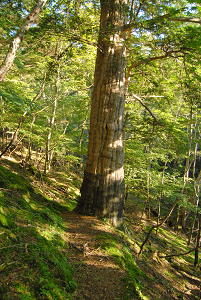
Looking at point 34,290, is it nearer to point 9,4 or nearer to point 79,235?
point 79,235

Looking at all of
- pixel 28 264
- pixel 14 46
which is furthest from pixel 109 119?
pixel 28 264

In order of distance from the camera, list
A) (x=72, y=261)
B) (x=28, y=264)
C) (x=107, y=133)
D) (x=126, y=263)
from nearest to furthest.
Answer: (x=28, y=264) < (x=72, y=261) < (x=126, y=263) < (x=107, y=133)

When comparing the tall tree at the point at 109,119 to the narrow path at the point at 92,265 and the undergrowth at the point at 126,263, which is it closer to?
the narrow path at the point at 92,265

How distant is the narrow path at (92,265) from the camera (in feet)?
7.98

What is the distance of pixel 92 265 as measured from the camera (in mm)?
2881

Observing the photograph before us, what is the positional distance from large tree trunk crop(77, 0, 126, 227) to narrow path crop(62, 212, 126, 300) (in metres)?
0.54

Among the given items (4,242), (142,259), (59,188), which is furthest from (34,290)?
(59,188)

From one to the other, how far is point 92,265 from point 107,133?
8.89 ft

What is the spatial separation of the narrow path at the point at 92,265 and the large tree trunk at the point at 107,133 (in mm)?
539

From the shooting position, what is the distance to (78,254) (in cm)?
308

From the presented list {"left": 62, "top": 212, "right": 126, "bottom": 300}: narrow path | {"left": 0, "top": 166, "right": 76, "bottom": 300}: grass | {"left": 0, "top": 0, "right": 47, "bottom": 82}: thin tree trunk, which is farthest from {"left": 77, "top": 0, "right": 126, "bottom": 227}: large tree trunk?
{"left": 0, "top": 0, "right": 47, "bottom": 82}: thin tree trunk

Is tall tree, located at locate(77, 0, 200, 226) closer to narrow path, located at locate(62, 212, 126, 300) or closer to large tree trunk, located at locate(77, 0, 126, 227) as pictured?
large tree trunk, located at locate(77, 0, 126, 227)

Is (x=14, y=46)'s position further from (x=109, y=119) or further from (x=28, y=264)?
(x=28, y=264)

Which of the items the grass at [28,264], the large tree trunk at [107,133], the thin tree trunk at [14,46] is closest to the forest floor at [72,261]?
the grass at [28,264]
